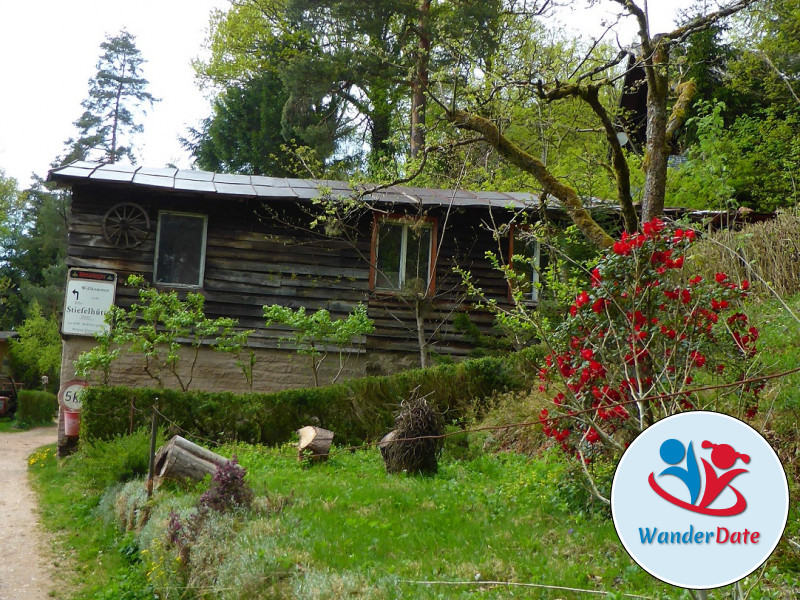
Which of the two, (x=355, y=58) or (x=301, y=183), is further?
(x=355, y=58)

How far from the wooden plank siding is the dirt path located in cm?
403

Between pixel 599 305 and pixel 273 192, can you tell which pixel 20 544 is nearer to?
pixel 599 305

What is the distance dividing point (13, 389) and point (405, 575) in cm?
3190

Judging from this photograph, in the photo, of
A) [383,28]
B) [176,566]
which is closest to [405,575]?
[176,566]

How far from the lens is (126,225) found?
14914mm

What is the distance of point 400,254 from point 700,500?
538 inches

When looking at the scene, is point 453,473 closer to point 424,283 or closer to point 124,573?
point 124,573

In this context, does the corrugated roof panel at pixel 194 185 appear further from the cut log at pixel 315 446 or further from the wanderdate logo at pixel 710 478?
the wanderdate logo at pixel 710 478

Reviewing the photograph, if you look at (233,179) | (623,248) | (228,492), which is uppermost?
(233,179)

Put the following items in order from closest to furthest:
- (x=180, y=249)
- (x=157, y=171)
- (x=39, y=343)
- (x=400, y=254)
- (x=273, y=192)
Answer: (x=273, y=192) → (x=180, y=249) → (x=157, y=171) → (x=400, y=254) → (x=39, y=343)

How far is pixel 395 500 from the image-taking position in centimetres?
758

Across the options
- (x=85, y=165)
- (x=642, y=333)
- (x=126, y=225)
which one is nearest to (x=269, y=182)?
(x=126, y=225)

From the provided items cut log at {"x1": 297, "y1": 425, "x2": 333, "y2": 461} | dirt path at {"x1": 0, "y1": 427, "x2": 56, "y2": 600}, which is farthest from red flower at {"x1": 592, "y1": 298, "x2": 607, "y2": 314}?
dirt path at {"x1": 0, "y1": 427, "x2": 56, "y2": 600}

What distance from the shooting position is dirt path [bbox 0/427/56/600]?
294 inches
